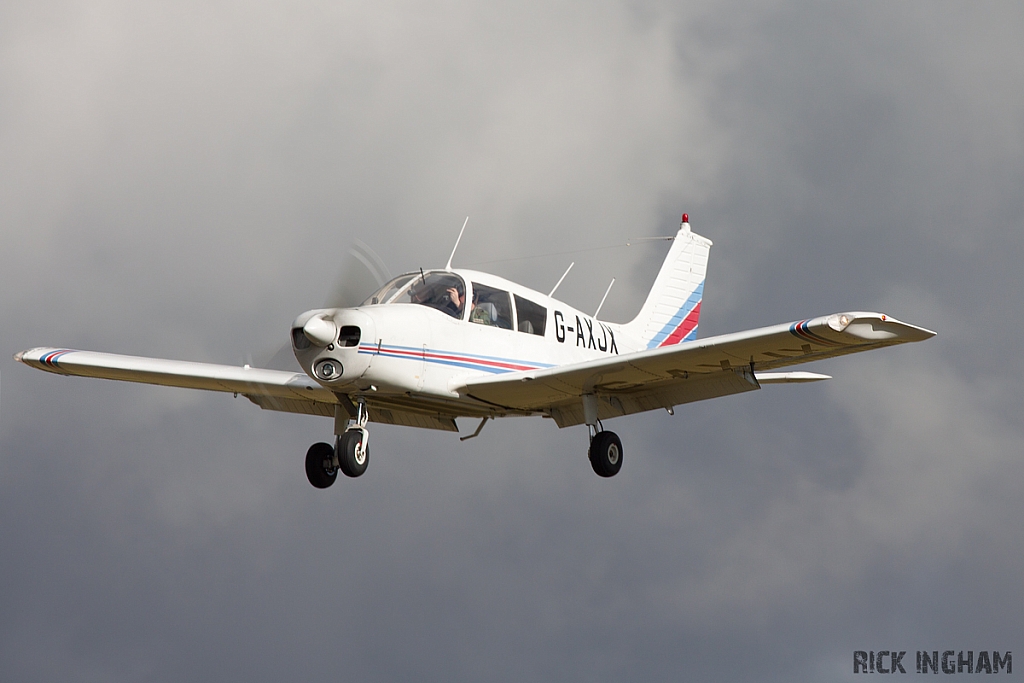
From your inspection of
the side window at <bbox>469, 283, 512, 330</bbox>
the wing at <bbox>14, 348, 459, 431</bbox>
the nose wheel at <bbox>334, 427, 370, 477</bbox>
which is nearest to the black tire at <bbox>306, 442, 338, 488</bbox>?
the wing at <bbox>14, 348, 459, 431</bbox>

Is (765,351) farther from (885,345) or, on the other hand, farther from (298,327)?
(298,327)

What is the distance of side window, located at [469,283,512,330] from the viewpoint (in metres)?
17.0

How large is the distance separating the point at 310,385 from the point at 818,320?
7.15 metres

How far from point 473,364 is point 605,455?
246cm

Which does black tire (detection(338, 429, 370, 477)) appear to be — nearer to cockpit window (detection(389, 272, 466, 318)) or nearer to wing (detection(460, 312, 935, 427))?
wing (detection(460, 312, 935, 427))

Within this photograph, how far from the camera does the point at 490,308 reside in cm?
1727

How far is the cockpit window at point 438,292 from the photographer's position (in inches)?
653

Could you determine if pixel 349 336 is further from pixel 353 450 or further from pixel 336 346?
pixel 353 450

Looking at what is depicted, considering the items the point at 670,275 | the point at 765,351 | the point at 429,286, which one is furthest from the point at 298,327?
the point at 670,275

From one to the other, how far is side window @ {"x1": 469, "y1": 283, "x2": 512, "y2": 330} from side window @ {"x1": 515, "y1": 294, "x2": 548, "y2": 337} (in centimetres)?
22

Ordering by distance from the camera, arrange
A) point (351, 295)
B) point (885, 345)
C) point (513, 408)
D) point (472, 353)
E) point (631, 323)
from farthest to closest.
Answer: point (631, 323) → point (513, 408) → point (472, 353) → point (351, 295) → point (885, 345)

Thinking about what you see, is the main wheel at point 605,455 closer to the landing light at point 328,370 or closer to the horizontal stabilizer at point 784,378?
the horizontal stabilizer at point 784,378

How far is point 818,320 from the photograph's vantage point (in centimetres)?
1469

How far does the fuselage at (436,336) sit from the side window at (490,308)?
0.04 ft
